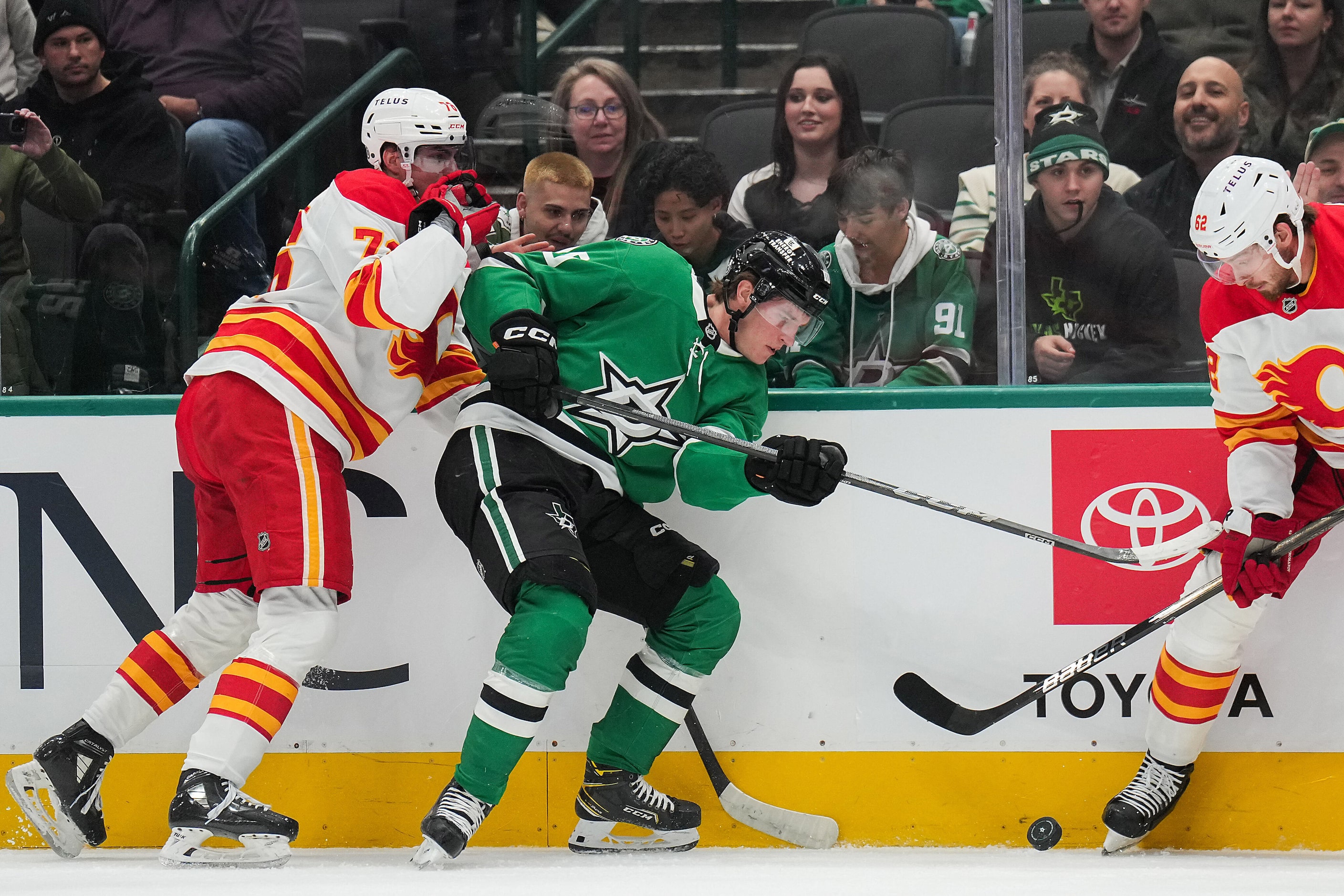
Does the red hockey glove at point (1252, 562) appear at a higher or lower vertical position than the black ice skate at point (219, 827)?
higher

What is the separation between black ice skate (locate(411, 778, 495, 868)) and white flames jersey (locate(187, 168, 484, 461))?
0.64 m

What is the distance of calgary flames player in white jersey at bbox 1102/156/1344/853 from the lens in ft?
7.24

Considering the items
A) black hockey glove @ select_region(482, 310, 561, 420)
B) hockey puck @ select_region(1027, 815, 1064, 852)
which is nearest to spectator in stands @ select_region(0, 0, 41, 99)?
black hockey glove @ select_region(482, 310, 561, 420)

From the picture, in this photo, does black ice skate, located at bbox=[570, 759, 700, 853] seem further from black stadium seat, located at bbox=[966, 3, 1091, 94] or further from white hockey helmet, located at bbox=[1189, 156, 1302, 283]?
black stadium seat, located at bbox=[966, 3, 1091, 94]

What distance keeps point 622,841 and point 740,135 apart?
1.60 metres

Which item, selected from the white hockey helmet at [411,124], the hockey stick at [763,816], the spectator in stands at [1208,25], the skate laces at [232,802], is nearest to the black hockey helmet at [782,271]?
the white hockey helmet at [411,124]

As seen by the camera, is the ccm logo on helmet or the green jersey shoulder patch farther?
the green jersey shoulder patch

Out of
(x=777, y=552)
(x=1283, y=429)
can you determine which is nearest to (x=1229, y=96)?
(x=1283, y=429)

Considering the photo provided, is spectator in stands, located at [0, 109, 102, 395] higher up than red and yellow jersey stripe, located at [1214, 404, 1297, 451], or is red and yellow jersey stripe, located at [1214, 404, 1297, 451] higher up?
spectator in stands, located at [0, 109, 102, 395]

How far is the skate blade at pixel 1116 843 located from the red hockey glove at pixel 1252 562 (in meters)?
0.46

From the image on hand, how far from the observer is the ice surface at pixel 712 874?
6.75 ft

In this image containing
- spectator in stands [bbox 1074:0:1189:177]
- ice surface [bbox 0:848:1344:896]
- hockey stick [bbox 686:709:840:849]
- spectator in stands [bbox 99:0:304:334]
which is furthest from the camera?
spectator in stands [bbox 99:0:304:334]

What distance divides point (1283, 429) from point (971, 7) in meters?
1.37

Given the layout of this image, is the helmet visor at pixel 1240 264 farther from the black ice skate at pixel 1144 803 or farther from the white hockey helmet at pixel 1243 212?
the black ice skate at pixel 1144 803
